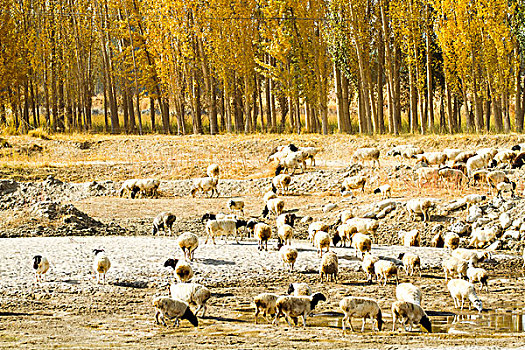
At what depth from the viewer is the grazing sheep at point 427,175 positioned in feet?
78.7

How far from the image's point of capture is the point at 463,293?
11977mm

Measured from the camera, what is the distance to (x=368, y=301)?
416 inches

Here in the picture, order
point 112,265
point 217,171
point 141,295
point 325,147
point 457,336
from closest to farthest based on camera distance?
point 457,336, point 141,295, point 112,265, point 217,171, point 325,147

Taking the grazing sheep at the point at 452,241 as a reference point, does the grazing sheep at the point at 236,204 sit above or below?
above

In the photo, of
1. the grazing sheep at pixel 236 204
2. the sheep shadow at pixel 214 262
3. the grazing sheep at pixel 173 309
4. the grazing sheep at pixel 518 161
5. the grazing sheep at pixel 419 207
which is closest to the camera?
the grazing sheep at pixel 173 309

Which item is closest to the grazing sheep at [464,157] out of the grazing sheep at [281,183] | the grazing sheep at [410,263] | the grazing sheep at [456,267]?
the grazing sheep at [281,183]

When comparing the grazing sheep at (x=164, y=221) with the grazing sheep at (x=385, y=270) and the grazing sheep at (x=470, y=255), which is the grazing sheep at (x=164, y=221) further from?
the grazing sheep at (x=470, y=255)

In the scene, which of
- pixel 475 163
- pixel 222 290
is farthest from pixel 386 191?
pixel 222 290

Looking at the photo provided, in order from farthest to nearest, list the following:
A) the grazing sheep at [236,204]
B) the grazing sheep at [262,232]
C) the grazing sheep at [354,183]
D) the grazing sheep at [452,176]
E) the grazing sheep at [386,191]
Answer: the grazing sheep at [354,183] < the grazing sheep at [452,176] < the grazing sheep at [386,191] < the grazing sheep at [236,204] < the grazing sheep at [262,232]

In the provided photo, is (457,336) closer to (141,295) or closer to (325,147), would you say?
(141,295)

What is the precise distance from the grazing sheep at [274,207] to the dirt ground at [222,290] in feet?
3.49

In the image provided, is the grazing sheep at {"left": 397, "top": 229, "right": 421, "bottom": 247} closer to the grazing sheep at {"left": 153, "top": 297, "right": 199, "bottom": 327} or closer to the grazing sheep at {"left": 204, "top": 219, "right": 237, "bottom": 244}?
the grazing sheep at {"left": 204, "top": 219, "right": 237, "bottom": 244}

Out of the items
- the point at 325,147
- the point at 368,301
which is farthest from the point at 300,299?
the point at 325,147

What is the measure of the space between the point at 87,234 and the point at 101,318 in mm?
8944
